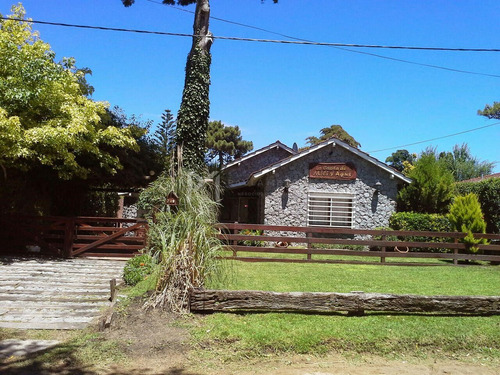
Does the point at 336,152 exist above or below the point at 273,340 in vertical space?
above

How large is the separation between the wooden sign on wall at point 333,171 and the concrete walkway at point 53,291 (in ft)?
33.2

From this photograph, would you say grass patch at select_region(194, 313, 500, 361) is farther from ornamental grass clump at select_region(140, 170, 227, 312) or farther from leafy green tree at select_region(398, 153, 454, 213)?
leafy green tree at select_region(398, 153, 454, 213)

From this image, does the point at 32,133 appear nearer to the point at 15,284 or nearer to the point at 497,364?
the point at 15,284

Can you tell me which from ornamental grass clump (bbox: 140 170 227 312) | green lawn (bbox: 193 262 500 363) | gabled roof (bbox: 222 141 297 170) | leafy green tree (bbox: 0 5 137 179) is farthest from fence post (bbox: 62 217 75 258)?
gabled roof (bbox: 222 141 297 170)

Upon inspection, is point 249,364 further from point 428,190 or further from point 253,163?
point 253,163

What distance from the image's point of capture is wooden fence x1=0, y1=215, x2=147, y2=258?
43.3 ft

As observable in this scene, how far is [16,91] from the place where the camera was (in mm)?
10773

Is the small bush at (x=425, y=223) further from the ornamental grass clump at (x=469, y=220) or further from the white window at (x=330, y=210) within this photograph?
the white window at (x=330, y=210)

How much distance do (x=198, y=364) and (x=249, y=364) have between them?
0.63m

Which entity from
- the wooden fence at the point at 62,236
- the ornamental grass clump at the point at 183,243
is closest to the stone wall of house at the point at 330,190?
the wooden fence at the point at 62,236

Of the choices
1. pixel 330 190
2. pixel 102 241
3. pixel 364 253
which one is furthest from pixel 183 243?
pixel 330 190

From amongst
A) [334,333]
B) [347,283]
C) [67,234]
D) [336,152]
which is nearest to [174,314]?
[334,333]

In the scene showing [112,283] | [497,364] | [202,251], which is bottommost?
[497,364]

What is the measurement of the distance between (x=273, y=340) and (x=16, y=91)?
30.5 ft
